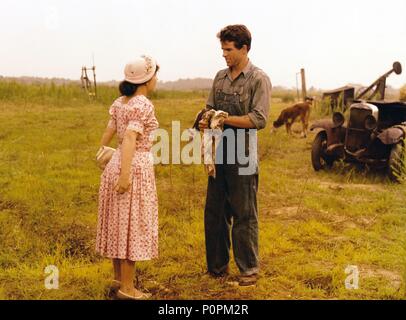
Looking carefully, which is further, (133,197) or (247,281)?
(247,281)

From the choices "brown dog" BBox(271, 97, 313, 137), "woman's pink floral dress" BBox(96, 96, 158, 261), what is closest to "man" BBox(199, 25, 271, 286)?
"woman's pink floral dress" BBox(96, 96, 158, 261)

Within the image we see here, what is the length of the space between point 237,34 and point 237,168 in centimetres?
105

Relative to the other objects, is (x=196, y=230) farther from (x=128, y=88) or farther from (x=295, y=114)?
(x=295, y=114)

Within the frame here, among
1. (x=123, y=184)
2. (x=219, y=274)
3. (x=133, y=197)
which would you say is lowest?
(x=219, y=274)

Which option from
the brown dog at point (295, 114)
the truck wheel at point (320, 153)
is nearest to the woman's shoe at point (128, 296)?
the truck wheel at point (320, 153)

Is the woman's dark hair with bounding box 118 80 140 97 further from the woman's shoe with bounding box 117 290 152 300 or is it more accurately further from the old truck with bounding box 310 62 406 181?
the old truck with bounding box 310 62 406 181

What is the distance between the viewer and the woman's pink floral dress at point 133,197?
372cm

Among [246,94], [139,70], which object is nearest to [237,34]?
[246,94]

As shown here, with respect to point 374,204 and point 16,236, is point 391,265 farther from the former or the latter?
point 16,236

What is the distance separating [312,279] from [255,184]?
1.09 metres

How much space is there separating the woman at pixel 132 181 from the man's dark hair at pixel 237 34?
2.08 feet

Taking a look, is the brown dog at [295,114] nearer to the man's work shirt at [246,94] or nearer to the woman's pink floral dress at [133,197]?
the man's work shirt at [246,94]

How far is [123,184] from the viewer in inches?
142

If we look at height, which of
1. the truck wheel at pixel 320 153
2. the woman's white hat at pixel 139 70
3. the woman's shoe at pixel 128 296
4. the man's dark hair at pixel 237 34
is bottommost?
the woman's shoe at pixel 128 296
